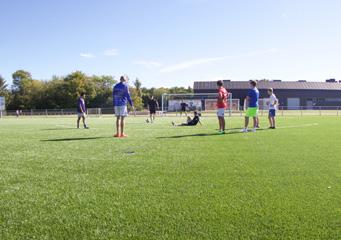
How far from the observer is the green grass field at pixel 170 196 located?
3.86 meters

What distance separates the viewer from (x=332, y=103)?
98.8m

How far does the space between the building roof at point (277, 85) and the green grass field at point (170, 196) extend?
82.8 m

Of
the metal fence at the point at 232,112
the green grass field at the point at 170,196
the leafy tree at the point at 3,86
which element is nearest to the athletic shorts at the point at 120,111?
the green grass field at the point at 170,196

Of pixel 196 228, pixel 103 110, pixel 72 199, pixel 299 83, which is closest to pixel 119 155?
pixel 72 199

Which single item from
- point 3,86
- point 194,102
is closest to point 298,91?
point 194,102

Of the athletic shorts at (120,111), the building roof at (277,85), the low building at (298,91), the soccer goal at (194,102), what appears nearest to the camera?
the athletic shorts at (120,111)

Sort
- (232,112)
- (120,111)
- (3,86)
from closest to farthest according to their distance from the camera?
(120,111)
(232,112)
(3,86)

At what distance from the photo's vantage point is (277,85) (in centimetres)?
9706

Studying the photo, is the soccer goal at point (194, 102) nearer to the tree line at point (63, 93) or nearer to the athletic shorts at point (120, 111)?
the tree line at point (63, 93)

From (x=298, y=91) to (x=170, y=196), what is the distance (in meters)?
98.1

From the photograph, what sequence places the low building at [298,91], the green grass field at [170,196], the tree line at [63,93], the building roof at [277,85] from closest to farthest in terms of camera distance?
the green grass field at [170,196]
the tree line at [63,93]
the building roof at [277,85]
the low building at [298,91]

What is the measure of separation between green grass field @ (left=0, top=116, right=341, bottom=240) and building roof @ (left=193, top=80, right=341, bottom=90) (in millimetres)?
82756

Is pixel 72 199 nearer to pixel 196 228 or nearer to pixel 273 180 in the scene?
pixel 196 228

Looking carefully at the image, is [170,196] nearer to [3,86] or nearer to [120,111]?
[120,111]
